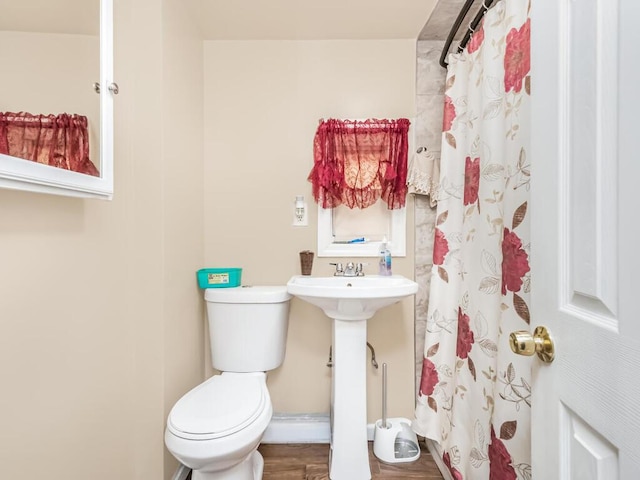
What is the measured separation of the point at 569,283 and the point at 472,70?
1.09 meters

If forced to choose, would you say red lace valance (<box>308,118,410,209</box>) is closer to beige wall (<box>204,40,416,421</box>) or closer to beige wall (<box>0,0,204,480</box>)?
beige wall (<box>204,40,416,421</box>)

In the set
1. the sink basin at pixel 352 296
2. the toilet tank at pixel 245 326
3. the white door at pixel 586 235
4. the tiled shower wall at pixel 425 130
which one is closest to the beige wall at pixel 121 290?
the toilet tank at pixel 245 326

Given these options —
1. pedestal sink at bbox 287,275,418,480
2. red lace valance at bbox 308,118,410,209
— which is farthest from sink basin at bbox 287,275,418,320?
red lace valance at bbox 308,118,410,209

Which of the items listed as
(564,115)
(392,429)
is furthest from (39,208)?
(392,429)

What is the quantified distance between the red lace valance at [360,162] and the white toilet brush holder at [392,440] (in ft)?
3.03

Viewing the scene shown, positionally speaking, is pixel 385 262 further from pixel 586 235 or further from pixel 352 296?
pixel 586 235

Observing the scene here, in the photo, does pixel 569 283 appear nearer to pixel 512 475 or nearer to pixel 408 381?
pixel 512 475

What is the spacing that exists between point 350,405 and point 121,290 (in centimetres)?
109

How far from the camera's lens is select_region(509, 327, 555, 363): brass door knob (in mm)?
566

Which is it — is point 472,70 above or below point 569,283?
above

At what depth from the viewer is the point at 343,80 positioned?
183 centimetres

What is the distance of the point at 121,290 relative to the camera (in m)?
1.28

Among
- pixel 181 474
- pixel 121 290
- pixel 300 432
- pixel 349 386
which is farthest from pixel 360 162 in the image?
pixel 181 474

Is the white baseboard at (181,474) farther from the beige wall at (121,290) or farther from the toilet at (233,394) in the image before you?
the toilet at (233,394)
